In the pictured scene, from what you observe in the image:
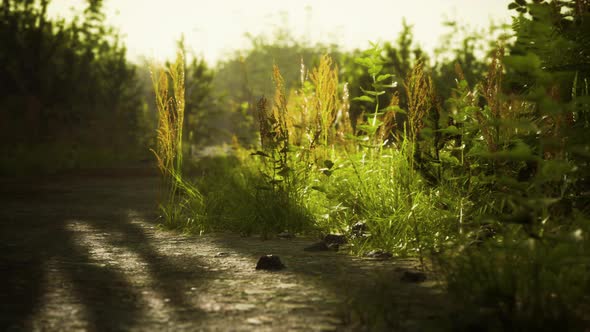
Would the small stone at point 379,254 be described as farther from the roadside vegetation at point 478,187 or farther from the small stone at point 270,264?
the small stone at point 270,264

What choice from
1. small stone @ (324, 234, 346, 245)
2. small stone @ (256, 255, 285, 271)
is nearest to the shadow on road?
small stone @ (256, 255, 285, 271)

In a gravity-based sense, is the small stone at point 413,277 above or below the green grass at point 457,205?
below

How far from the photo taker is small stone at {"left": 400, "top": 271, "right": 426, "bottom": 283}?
2545 millimetres

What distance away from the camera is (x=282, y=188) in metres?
4.39

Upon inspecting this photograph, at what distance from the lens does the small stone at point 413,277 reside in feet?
8.35

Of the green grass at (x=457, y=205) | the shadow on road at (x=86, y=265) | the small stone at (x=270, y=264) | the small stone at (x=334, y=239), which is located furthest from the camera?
the small stone at (x=334, y=239)

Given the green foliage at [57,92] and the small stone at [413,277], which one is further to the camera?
the green foliage at [57,92]

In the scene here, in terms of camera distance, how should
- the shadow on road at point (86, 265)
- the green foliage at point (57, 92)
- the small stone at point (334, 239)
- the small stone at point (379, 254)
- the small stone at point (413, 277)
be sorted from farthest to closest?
1. the green foliage at point (57, 92)
2. the small stone at point (334, 239)
3. the small stone at point (379, 254)
4. the small stone at point (413, 277)
5. the shadow on road at point (86, 265)

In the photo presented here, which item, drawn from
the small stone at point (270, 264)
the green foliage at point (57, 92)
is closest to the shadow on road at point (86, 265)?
the small stone at point (270, 264)

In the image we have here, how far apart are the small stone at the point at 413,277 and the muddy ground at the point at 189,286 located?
32 millimetres

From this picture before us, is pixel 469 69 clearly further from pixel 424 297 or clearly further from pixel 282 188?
pixel 424 297

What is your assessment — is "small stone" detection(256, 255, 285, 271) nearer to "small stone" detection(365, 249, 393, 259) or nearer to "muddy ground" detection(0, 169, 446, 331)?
"muddy ground" detection(0, 169, 446, 331)

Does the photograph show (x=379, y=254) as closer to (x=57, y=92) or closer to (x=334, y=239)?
(x=334, y=239)

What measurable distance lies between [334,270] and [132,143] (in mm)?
15907
